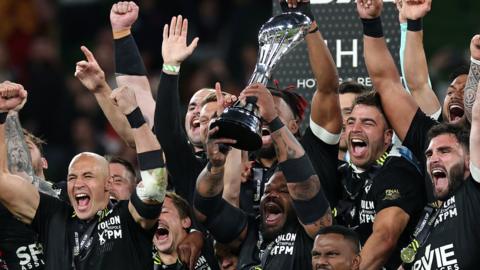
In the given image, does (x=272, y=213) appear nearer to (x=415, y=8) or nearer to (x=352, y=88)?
(x=352, y=88)

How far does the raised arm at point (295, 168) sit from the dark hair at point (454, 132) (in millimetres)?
629

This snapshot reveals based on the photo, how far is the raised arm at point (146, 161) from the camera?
25.7 feet

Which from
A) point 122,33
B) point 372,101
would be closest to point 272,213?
point 372,101

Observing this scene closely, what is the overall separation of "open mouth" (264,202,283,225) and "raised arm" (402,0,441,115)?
111cm

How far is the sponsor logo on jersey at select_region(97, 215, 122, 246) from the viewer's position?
8.06m

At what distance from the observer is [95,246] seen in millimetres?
8109

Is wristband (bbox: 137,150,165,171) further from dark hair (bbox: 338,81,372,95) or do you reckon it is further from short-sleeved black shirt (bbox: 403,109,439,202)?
dark hair (bbox: 338,81,372,95)

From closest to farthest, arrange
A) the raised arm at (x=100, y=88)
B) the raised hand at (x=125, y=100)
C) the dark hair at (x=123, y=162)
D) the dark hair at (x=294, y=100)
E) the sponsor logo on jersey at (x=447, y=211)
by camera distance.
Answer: the sponsor logo on jersey at (x=447, y=211)
the raised hand at (x=125, y=100)
the dark hair at (x=294, y=100)
the raised arm at (x=100, y=88)
the dark hair at (x=123, y=162)

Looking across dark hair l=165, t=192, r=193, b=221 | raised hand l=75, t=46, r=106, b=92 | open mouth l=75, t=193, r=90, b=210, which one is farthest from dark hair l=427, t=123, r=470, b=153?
raised hand l=75, t=46, r=106, b=92

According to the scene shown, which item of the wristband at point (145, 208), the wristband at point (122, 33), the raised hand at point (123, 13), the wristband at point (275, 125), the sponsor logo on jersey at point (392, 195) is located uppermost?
→ the raised hand at point (123, 13)

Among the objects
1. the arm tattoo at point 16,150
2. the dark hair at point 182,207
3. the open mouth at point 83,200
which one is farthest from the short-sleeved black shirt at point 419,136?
the arm tattoo at point 16,150

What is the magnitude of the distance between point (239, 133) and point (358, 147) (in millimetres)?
1196

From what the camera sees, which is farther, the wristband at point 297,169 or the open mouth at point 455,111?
the open mouth at point 455,111

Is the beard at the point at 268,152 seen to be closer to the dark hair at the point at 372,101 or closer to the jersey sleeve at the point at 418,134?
the dark hair at the point at 372,101
